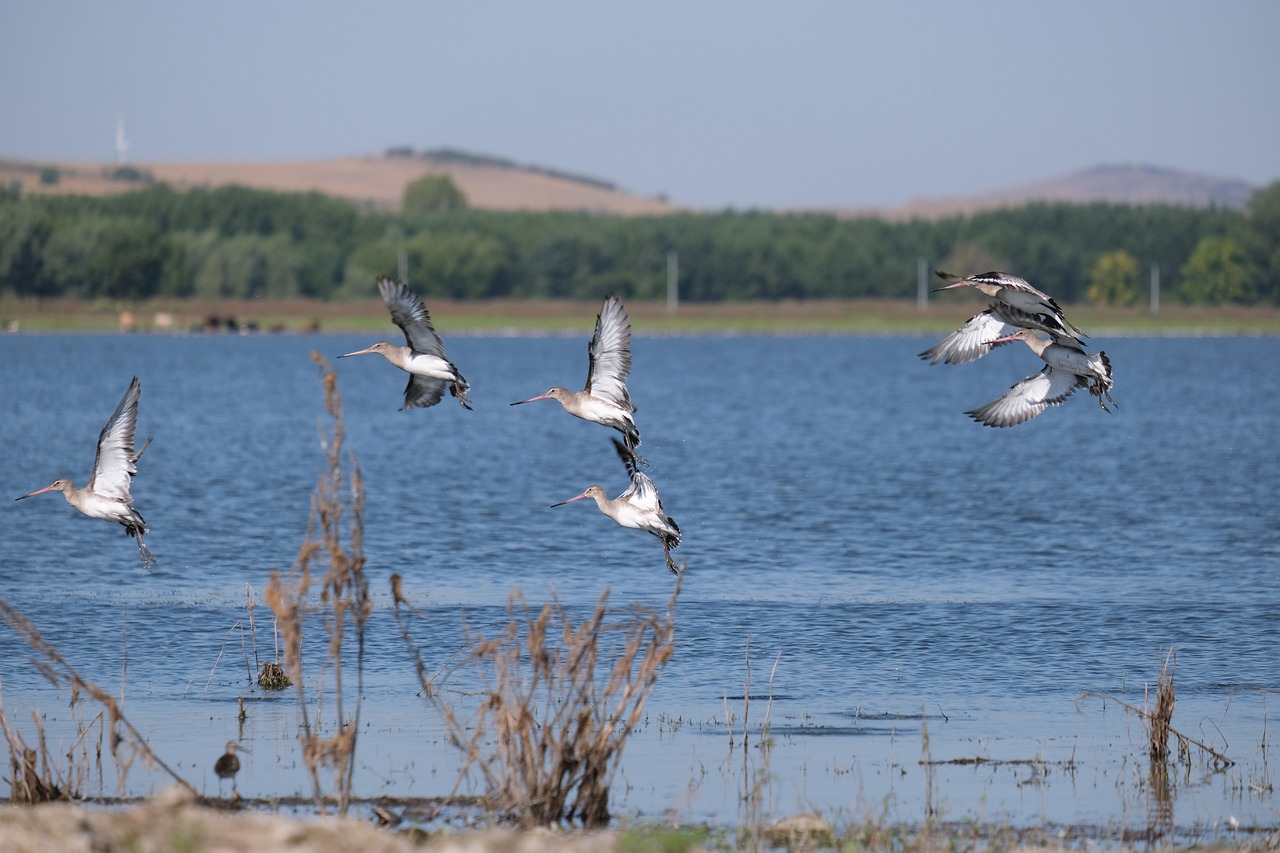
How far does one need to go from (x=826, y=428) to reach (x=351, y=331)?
2915 inches

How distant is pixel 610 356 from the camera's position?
16.4 m

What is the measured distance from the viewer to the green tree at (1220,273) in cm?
15438

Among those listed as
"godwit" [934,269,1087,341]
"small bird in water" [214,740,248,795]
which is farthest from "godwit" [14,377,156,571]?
"godwit" [934,269,1087,341]

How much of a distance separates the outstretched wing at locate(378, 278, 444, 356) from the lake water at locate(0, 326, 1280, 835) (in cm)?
328

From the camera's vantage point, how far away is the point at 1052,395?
17859 mm

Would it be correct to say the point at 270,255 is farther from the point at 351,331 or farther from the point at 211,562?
the point at 211,562

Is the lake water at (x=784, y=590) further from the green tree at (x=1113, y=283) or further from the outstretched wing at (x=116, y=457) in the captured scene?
the green tree at (x=1113, y=283)

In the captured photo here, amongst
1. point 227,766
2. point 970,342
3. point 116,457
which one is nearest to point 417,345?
point 116,457

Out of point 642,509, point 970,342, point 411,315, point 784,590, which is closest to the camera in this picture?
point 411,315

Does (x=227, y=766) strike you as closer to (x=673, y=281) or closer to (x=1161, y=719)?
(x=1161, y=719)

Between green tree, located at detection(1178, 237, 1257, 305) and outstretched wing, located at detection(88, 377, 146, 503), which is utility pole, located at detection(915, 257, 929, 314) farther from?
outstretched wing, located at detection(88, 377, 146, 503)

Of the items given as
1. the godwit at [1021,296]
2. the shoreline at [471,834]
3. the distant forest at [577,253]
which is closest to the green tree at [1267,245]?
the distant forest at [577,253]

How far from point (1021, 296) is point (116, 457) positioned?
27.3 feet

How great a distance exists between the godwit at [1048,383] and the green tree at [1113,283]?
143989 millimetres
